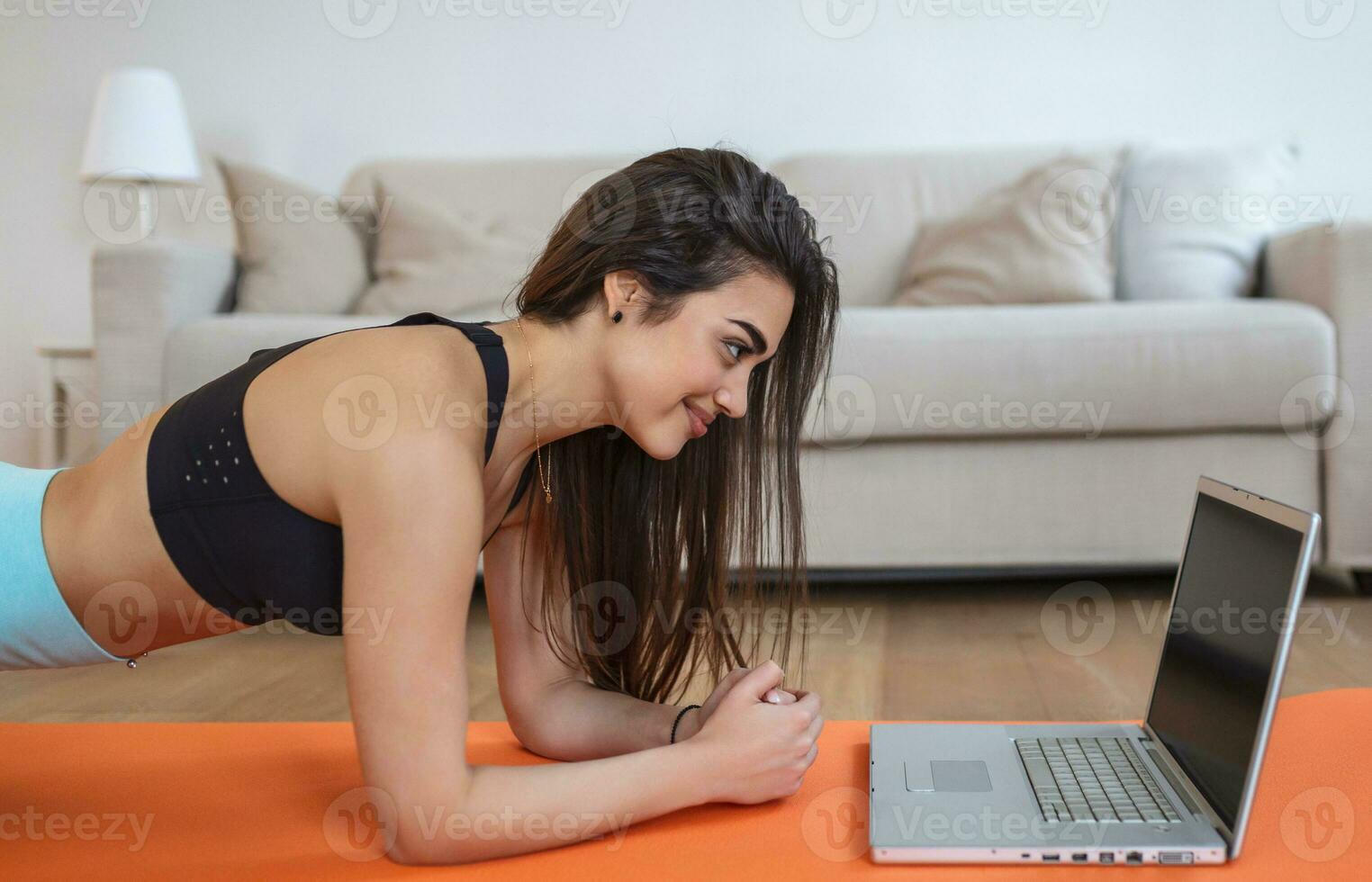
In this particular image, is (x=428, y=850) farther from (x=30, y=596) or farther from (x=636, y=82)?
(x=636, y=82)

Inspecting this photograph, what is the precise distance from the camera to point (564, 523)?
3.79 ft

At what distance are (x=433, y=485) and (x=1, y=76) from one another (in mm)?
3465

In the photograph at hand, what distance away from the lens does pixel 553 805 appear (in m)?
0.89

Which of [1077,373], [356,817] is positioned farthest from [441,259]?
[356,817]

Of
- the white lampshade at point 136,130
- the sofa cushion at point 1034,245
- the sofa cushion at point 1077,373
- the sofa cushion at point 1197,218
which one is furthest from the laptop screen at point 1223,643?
the white lampshade at point 136,130

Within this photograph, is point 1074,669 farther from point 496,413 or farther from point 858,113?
point 858,113

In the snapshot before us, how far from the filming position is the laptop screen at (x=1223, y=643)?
811 mm

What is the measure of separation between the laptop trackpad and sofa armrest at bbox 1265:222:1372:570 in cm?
141

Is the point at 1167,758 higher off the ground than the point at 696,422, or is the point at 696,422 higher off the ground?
the point at 696,422

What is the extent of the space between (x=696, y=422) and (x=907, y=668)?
0.91 metres

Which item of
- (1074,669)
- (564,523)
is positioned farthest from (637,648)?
(1074,669)

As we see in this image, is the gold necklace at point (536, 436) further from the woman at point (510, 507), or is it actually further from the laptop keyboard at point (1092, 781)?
the laptop keyboard at point (1092, 781)

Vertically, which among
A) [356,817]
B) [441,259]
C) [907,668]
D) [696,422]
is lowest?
[907,668]

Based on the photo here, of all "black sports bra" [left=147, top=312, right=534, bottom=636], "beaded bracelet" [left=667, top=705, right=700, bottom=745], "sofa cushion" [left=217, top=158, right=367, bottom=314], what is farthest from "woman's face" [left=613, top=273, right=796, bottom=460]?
"sofa cushion" [left=217, top=158, right=367, bottom=314]
